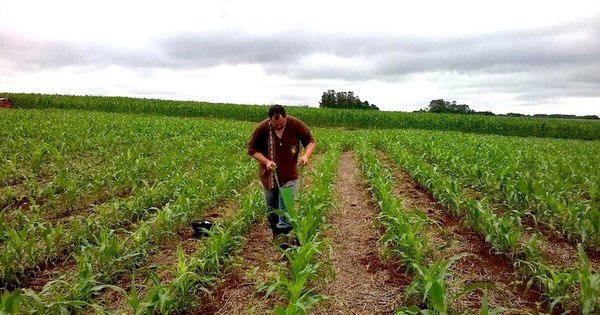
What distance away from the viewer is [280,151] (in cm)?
534

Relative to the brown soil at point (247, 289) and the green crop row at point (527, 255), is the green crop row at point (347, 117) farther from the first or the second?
the brown soil at point (247, 289)

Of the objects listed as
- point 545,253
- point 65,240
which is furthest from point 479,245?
point 65,240

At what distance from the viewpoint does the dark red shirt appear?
5341mm

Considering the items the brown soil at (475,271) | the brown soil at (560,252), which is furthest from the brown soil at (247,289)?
the brown soil at (560,252)

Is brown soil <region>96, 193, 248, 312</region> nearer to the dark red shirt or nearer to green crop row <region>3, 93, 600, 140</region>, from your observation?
the dark red shirt

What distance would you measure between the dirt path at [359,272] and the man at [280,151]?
2.81ft

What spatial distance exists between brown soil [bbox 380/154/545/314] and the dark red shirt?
6.04 feet

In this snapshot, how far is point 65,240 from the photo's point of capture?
16.6 feet

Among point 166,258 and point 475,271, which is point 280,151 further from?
point 475,271

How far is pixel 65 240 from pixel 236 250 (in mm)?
1949

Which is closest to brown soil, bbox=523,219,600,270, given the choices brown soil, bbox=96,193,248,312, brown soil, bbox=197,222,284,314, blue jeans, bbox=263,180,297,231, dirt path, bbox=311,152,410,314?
dirt path, bbox=311,152,410,314

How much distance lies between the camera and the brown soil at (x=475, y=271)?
3760 millimetres

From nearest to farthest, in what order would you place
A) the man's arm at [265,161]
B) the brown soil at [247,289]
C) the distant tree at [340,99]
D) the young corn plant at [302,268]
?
the young corn plant at [302,268]
the brown soil at [247,289]
the man's arm at [265,161]
the distant tree at [340,99]

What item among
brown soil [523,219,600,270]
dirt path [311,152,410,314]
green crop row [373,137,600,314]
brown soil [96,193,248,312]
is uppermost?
green crop row [373,137,600,314]
